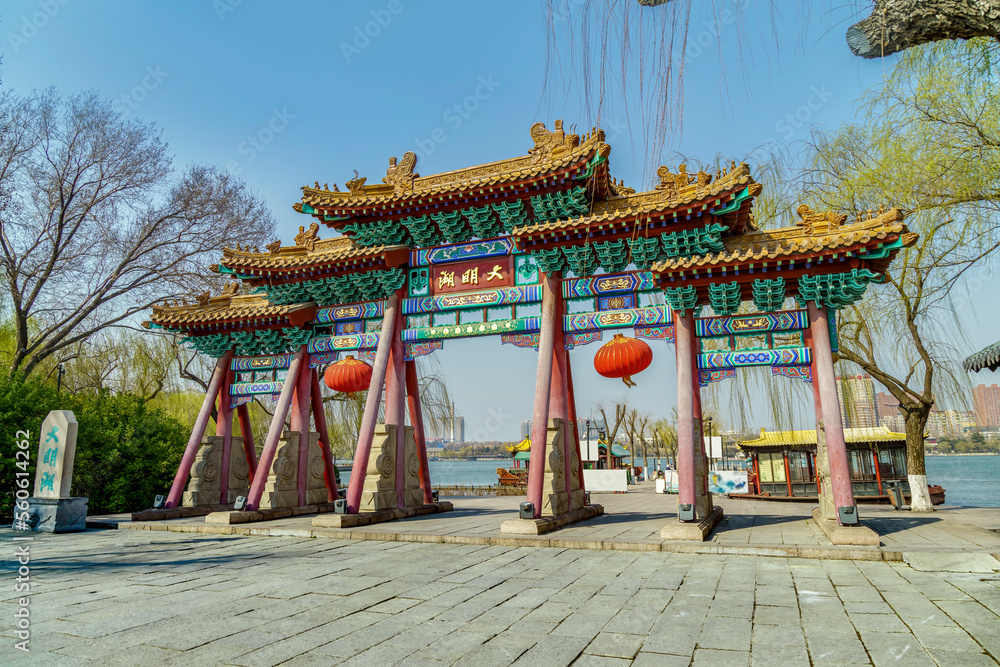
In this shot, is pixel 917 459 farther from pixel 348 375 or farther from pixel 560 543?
pixel 348 375

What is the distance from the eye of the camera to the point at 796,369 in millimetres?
8414

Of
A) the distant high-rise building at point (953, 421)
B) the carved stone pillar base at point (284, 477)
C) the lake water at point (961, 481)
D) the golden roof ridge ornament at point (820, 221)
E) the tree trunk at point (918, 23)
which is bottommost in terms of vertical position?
the lake water at point (961, 481)

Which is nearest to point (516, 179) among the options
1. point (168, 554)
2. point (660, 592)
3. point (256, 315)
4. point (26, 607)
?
point (256, 315)

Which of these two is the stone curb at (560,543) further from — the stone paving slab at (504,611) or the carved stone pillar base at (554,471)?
the carved stone pillar base at (554,471)

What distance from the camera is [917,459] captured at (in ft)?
40.7

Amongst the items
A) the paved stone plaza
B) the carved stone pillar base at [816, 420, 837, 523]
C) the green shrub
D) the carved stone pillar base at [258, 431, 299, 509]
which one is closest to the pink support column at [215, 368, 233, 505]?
the carved stone pillar base at [258, 431, 299, 509]

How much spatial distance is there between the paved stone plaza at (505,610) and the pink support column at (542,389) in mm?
1858

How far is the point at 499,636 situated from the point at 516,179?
7665 mm

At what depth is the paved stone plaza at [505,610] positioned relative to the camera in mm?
3508

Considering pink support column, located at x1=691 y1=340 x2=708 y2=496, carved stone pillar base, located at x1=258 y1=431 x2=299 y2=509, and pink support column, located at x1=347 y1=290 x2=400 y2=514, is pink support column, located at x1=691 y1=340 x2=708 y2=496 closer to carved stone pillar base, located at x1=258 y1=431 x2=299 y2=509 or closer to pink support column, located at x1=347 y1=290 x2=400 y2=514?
pink support column, located at x1=347 y1=290 x2=400 y2=514

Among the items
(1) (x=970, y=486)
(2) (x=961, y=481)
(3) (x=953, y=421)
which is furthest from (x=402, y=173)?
(2) (x=961, y=481)

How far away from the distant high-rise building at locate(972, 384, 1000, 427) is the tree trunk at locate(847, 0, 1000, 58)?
12520mm

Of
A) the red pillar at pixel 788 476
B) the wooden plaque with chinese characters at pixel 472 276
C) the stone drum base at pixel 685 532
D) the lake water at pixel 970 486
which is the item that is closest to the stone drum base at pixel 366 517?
the wooden plaque with chinese characters at pixel 472 276

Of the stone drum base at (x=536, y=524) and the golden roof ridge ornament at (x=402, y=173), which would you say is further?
the golden roof ridge ornament at (x=402, y=173)
